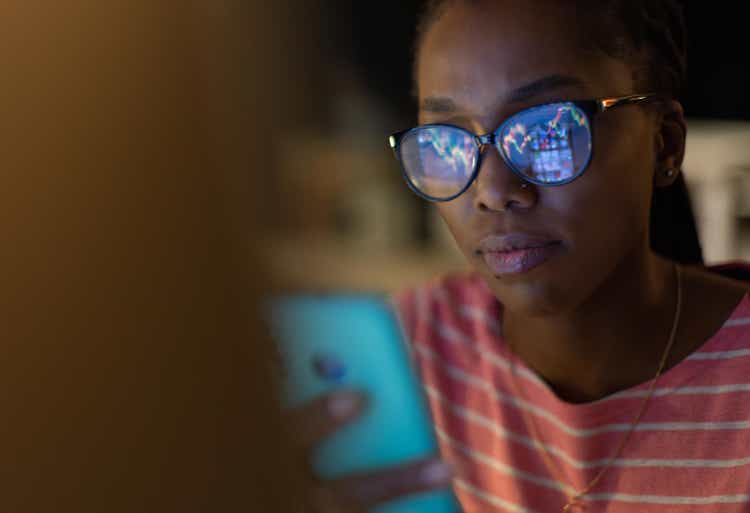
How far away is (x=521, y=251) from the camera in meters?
0.74

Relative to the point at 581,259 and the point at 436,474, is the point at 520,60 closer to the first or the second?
the point at 581,259

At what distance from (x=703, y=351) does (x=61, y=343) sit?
646mm

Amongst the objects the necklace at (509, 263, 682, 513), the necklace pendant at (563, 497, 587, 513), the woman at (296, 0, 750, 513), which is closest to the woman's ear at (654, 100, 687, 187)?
the woman at (296, 0, 750, 513)

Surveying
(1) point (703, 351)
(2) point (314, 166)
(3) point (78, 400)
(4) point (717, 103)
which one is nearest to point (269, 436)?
(3) point (78, 400)

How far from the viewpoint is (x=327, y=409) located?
2.44 feet

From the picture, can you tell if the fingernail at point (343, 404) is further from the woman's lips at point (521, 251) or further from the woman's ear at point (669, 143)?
the woman's ear at point (669, 143)

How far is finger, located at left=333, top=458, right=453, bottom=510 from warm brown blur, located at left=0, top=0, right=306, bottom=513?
11cm

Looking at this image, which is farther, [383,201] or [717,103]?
[383,201]

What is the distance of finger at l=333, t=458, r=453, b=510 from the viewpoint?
75cm

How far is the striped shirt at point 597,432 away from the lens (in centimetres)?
72

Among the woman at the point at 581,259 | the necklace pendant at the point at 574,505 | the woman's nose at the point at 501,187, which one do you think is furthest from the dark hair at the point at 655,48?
the necklace pendant at the point at 574,505

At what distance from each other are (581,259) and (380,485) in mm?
303

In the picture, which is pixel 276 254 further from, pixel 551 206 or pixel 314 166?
pixel 551 206

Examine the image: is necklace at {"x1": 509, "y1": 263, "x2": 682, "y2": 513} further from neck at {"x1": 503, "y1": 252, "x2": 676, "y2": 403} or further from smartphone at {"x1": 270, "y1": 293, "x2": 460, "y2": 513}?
smartphone at {"x1": 270, "y1": 293, "x2": 460, "y2": 513}
